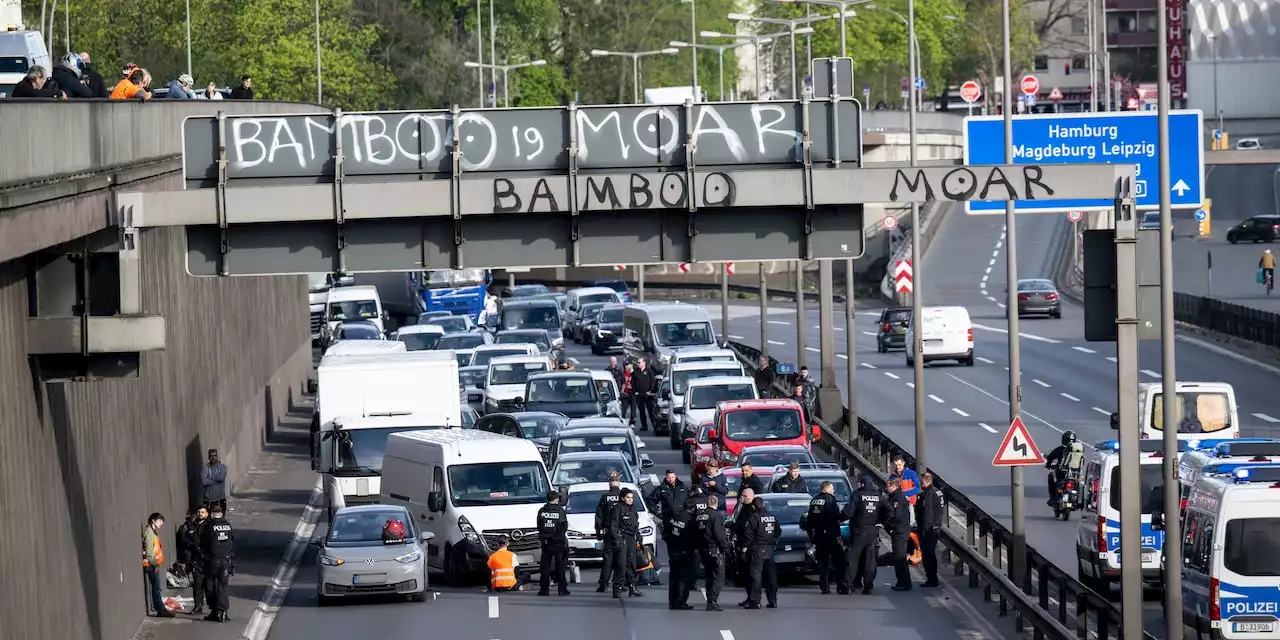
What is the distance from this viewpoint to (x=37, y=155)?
18.8m

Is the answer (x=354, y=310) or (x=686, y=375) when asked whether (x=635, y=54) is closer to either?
(x=354, y=310)

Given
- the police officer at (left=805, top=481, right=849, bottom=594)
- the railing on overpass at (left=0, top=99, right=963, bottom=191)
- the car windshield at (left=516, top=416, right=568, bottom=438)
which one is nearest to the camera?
the railing on overpass at (left=0, top=99, right=963, bottom=191)

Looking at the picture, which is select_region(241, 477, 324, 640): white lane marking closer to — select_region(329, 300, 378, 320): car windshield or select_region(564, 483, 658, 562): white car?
select_region(564, 483, 658, 562): white car

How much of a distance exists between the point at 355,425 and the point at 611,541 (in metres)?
9.19

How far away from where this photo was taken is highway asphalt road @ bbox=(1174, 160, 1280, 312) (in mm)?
77312

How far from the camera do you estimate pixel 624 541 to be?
27.0m

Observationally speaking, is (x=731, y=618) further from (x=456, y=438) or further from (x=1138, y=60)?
(x=1138, y=60)

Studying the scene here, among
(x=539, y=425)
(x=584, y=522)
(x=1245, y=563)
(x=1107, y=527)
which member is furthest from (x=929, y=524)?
(x=539, y=425)

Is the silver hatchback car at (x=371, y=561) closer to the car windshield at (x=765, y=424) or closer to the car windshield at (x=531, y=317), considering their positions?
the car windshield at (x=765, y=424)

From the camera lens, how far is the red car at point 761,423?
37.2m

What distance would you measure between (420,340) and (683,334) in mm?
7763

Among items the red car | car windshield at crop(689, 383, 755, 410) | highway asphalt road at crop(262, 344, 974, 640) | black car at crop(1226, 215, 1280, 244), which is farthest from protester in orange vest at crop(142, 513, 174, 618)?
black car at crop(1226, 215, 1280, 244)

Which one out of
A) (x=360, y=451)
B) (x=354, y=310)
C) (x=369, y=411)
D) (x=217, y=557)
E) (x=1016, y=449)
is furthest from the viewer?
(x=354, y=310)

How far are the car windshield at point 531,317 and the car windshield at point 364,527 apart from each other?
124ft
